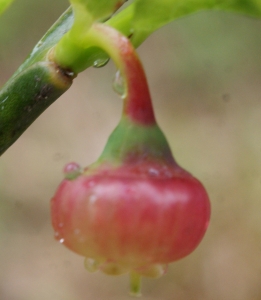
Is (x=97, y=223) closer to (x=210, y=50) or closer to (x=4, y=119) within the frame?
(x=4, y=119)

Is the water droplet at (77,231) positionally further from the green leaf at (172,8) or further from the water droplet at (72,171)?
the green leaf at (172,8)

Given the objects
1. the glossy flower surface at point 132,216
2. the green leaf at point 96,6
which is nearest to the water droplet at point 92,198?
the glossy flower surface at point 132,216

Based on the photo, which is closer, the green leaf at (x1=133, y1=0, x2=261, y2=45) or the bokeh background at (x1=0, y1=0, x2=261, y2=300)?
the green leaf at (x1=133, y1=0, x2=261, y2=45)

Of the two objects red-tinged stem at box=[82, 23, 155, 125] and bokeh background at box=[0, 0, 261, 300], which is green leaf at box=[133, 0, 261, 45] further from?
bokeh background at box=[0, 0, 261, 300]

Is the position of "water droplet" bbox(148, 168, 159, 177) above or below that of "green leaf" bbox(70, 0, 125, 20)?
below

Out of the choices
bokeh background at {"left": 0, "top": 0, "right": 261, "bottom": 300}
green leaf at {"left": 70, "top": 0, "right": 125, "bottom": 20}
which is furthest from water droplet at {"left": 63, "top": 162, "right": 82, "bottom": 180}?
bokeh background at {"left": 0, "top": 0, "right": 261, "bottom": 300}

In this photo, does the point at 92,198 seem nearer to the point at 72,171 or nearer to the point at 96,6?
the point at 72,171

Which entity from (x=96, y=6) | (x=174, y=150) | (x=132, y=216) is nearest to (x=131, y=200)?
(x=132, y=216)
